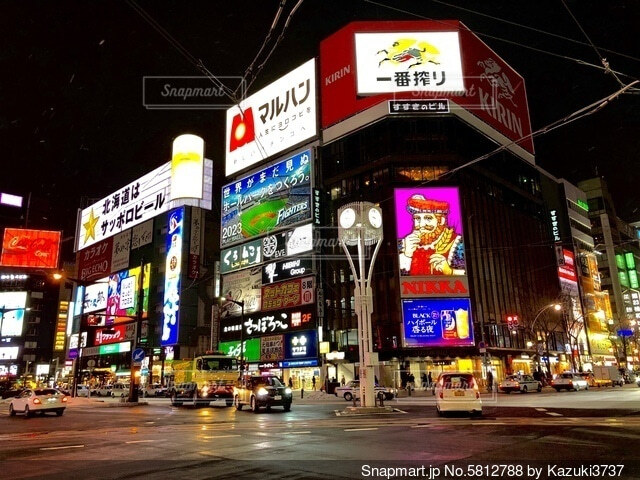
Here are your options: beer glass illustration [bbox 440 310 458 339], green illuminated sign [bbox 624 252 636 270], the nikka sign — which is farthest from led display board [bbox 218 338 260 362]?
green illuminated sign [bbox 624 252 636 270]

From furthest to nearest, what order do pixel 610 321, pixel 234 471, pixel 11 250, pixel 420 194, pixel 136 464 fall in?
pixel 610 321
pixel 420 194
pixel 11 250
pixel 136 464
pixel 234 471

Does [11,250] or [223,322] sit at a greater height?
[11,250]

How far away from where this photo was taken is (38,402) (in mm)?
23141

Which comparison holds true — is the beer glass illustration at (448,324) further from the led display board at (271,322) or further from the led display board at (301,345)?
the led display board at (271,322)

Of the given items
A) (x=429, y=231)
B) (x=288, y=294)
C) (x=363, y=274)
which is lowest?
(x=363, y=274)

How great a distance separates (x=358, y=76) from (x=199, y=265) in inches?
1311

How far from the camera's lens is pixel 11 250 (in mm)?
48344

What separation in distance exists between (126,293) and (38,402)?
5760cm

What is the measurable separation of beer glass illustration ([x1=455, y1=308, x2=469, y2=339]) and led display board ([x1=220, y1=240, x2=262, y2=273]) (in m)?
24.0

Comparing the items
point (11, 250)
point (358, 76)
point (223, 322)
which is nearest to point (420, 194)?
point (358, 76)

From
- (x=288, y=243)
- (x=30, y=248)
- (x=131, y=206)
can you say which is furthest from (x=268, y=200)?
(x=131, y=206)

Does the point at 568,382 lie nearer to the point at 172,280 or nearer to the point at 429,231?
the point at 429,231

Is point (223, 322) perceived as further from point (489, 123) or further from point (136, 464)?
point (136, 464)

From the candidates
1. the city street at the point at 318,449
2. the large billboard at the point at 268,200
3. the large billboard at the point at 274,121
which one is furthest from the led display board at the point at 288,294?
the city street at the point at 318,449
